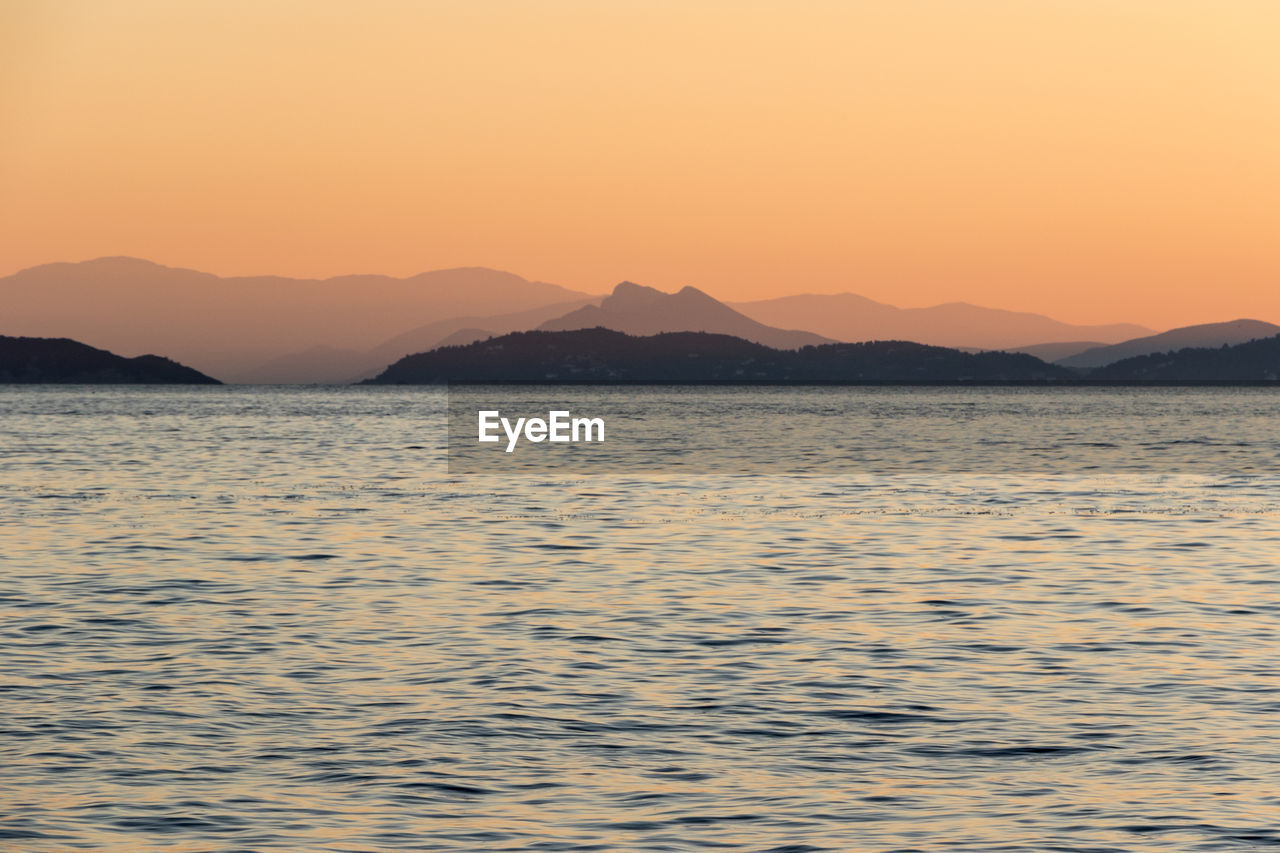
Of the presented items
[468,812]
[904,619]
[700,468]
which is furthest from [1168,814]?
[700,468]

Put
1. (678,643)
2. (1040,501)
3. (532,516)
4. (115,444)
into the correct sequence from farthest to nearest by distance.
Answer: (115,444)
(1040,501)
(532,516)
(678,643)

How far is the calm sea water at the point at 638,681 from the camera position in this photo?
49.8 ft

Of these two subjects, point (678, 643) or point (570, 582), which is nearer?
point (678, 643)

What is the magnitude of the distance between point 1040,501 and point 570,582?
27.1m

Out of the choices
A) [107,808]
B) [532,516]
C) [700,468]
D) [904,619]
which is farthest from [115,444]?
[107,808]

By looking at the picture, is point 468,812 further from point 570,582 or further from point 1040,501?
point 1040,501

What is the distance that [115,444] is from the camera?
100000 millimetres

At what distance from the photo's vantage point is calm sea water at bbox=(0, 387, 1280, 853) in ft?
49.8

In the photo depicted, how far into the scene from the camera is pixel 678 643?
2447 cm

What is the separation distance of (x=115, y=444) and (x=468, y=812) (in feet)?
294

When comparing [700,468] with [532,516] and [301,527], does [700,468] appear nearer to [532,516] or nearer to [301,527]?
[532,516]

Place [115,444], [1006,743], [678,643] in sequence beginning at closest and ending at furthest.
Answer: [1006,743], [678,643], [115,444]

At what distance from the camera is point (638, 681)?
21469mm

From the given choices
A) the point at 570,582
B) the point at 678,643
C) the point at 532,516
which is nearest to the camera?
the point at 678,643
